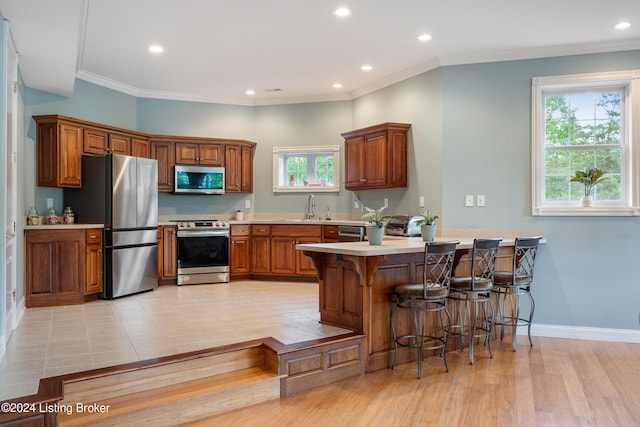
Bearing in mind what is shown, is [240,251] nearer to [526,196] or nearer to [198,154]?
[198,154]

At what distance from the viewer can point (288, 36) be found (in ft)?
15.2

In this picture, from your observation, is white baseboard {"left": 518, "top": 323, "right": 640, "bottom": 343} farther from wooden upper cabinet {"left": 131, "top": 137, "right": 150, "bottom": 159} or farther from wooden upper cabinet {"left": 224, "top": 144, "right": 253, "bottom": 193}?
wooden upper cabinet {"left": 131, "top": 137, "right": 150, "bottom": 159}

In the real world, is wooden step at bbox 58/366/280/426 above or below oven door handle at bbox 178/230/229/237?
below

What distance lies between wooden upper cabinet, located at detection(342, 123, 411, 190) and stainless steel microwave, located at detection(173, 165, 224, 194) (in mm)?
2077

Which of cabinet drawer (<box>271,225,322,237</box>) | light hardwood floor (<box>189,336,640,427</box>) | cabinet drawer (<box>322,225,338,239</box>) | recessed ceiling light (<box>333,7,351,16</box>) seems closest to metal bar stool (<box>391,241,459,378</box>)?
light hardwood floor (<box>189,336,640,427</box>)

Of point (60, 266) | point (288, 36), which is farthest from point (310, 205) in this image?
point (60, 266)

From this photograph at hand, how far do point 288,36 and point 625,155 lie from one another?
359 cm

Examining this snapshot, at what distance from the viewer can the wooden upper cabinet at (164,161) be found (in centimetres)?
650

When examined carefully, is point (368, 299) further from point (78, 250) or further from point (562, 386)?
point (78, 250)

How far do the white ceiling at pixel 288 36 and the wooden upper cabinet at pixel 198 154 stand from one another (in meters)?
0.97

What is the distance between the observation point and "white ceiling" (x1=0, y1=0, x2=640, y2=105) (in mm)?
3854

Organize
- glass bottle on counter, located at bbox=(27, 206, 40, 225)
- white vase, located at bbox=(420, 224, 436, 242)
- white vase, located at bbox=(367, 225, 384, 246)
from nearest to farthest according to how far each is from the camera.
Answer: white vase, located at bbox=(367, 225, 384, 246), white vase, located at bbox=(420, 224, 436, 242), glass bottle on counter, located at bbox=(27, 206, 40, 225)

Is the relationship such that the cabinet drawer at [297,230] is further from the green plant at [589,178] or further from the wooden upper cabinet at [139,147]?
the green plant at [589,178]

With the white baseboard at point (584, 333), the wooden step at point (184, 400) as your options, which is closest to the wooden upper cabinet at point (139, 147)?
the wooden step at point (184, 400)
